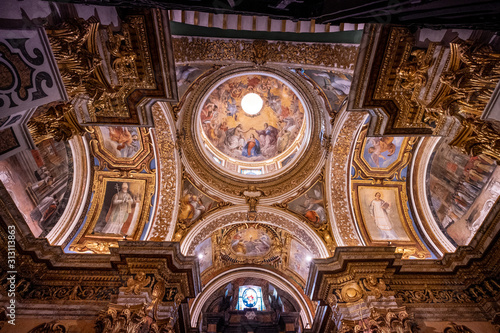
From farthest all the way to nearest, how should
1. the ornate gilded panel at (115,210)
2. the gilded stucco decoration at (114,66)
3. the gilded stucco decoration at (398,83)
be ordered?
the ornate gilded panel at (115,210) → the gilded stucco decoration at (398,83) → the gilded stucco decoration at (114,66)

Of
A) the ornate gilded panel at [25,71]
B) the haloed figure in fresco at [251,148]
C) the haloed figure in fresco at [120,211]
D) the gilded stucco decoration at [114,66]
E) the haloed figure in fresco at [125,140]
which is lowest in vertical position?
the ornate gilded panel at [25,71]

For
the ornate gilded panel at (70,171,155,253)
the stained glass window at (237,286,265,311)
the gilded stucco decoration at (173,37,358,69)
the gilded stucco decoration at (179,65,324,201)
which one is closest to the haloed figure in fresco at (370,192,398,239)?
the gilded stucco decoration at (179,65,324,201)

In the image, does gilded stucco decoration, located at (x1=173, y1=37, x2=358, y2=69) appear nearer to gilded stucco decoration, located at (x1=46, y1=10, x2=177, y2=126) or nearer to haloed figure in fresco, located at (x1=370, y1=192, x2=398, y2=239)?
Result: gilded stucco decoration, located at (x1=46, y1=10, x2=177, y2=126)

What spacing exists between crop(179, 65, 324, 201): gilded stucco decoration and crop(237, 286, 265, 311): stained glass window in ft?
17.9

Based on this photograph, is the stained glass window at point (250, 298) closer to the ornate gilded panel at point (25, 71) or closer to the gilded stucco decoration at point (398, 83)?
the gilded stucco decoration at point (398, 83)

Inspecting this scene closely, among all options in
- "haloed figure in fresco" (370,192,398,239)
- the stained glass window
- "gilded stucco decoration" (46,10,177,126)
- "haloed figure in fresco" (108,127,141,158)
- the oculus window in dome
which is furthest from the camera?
the oculus window in dome

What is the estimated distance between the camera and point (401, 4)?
7.69 feet

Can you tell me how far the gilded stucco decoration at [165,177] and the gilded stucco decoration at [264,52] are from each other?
3.24m

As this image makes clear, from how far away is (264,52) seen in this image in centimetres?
705

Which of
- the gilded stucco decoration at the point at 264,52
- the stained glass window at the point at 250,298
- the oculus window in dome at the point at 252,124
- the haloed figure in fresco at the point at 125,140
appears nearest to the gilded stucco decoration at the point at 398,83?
the gilded stucco decoration at the point at 264,52

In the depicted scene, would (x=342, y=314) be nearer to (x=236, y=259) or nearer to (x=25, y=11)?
(x=236, y=259)

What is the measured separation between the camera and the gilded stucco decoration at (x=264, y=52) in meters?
6.58

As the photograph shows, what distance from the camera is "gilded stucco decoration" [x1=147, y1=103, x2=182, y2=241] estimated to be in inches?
378

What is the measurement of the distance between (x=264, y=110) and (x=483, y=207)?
1010 centimetres
